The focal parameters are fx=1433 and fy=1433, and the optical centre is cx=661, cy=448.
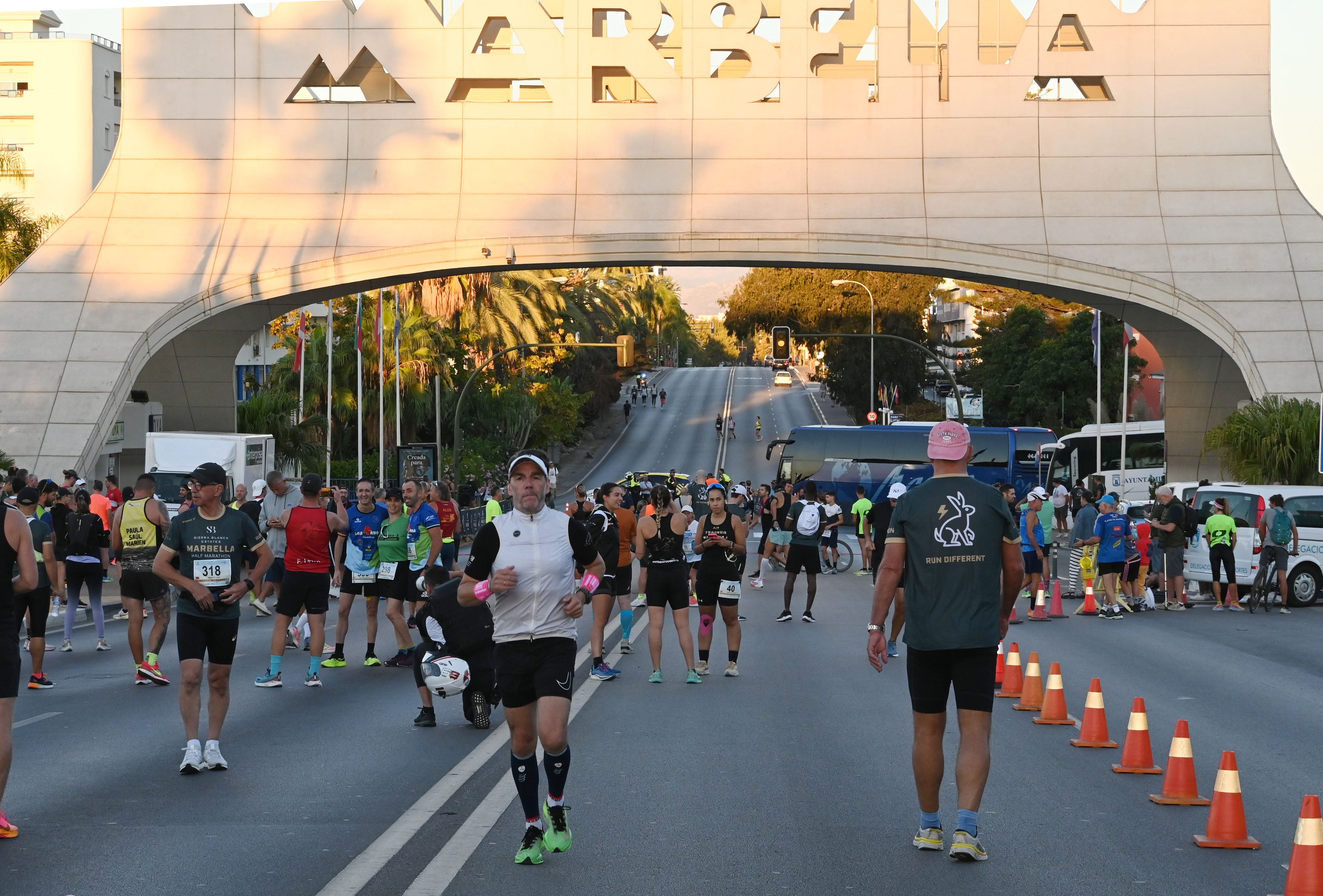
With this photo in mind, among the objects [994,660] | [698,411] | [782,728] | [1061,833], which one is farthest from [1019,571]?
[698,411]

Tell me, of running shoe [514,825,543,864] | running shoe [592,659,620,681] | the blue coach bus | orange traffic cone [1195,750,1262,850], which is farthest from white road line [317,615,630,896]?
the blue coach bus

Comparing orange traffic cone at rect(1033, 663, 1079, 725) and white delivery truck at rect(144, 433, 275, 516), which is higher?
white delivery truck at rect(144, 433, 275, 516)

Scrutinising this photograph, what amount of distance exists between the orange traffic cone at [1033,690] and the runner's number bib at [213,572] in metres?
6.04

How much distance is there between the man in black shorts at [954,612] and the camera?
662 centimetres

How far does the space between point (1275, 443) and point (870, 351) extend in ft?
136

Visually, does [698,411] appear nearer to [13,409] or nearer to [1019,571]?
[13,409]

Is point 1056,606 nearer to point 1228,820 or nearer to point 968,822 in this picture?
point 1228,820

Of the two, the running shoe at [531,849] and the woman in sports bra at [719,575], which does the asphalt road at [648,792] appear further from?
the woman in sports bra at [719,575]

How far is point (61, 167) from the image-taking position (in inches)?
3292

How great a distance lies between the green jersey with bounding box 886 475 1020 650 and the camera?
21.8 feet

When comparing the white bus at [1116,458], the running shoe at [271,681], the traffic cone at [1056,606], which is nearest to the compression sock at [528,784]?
the running shoe at [271,681]

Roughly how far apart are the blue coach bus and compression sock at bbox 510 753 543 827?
44.0 metres

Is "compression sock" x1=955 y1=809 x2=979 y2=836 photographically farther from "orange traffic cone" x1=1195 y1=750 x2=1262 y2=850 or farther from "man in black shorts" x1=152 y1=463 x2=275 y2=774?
"man in black shorts" x1=152 y1=463 x2=275 y2=774

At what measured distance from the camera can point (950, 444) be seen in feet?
22.5
